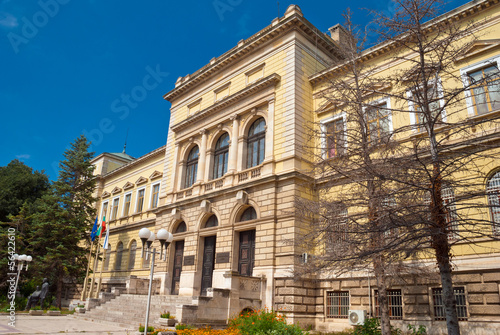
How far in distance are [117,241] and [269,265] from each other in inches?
856

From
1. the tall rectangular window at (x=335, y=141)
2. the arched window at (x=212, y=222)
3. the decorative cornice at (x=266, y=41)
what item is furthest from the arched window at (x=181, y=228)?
the tall rectangular window at (x=335, y=141)

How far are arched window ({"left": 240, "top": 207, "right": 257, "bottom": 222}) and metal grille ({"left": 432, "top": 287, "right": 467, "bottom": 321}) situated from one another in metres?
9.16

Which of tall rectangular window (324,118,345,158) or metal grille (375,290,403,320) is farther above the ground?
tall rectangular window (324,118,345,158)

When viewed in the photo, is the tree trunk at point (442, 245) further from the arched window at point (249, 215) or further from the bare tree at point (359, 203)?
the arched window at point (249, 215)

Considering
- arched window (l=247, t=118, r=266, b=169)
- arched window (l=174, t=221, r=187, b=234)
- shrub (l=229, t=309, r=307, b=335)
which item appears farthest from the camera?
arched window (l=174, t=221, r=187, b=234)

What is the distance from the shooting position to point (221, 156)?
79.9ft

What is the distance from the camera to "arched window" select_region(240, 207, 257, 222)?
2052cm

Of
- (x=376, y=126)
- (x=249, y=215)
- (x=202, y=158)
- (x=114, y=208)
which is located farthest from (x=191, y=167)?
(x=114, y=208)

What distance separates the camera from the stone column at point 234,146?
22469 millimetres

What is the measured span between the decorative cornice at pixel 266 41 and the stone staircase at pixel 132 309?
47.3ft

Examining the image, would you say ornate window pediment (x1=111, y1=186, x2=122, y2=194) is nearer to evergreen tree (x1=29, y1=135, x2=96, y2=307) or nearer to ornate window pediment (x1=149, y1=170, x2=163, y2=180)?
evergreen tree (x1=29, y1=135, x2=96, y2=307)

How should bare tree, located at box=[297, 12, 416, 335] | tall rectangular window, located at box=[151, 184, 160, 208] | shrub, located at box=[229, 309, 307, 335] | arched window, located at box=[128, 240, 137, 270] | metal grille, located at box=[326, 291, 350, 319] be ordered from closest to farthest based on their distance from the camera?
bare tree, located at box=[297, 12, 416, 335] < shrub, located at box=[229, 309, 307, 335] < metal grille, located at box=[326, 291, 350, 319] < arched window, located at box=[128, 240, 137, 270] < tall rectangular window, located at box=[151, 184, 160, 208]

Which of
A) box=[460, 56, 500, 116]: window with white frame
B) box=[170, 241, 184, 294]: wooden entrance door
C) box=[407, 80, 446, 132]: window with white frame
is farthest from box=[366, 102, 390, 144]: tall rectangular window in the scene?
box=[170, 241, 184, 294]: wooden entrance door

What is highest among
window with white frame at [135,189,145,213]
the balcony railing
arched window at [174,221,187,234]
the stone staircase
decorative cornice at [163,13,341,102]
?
decorative cornice at [163,13,341,102]
